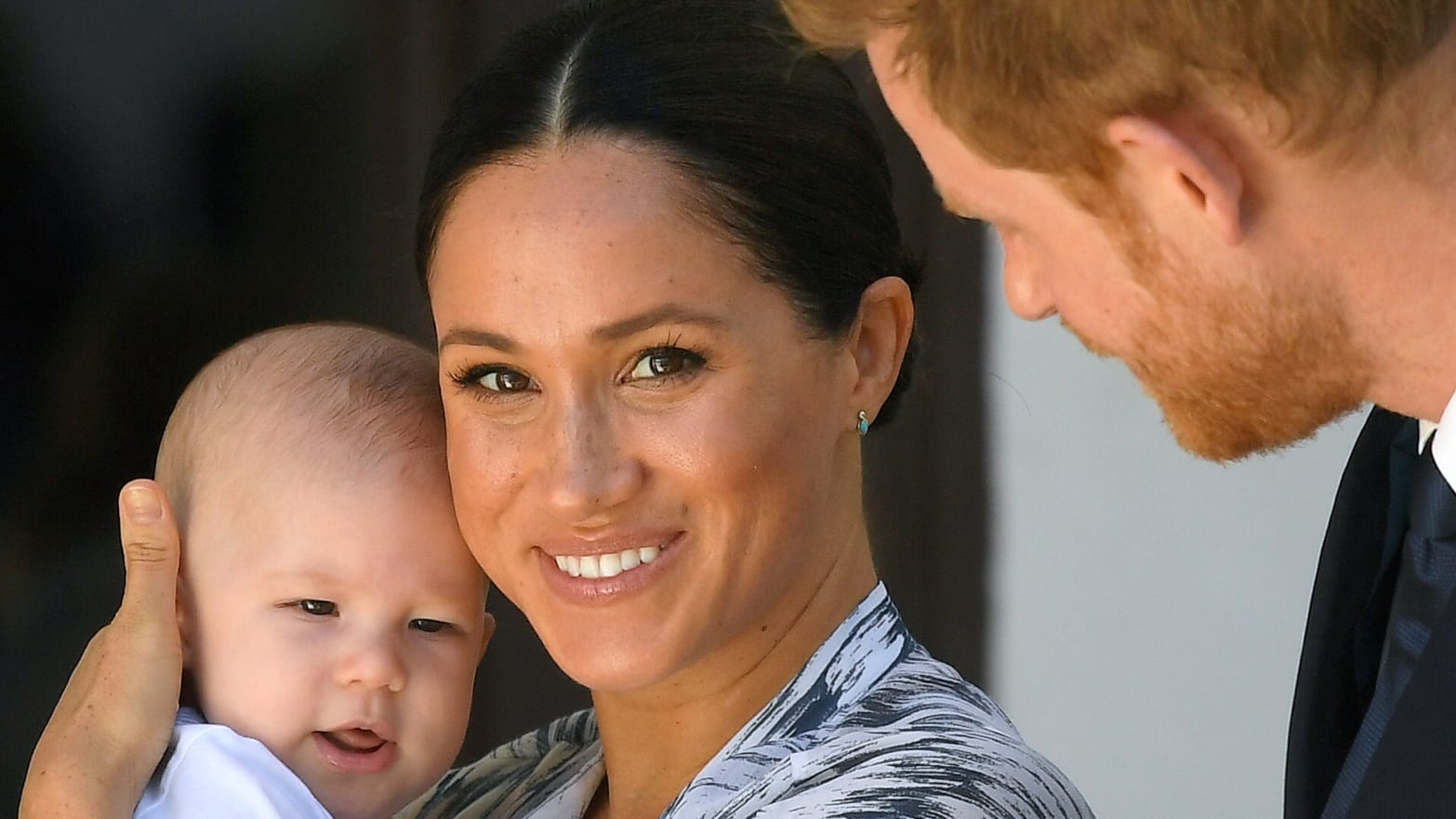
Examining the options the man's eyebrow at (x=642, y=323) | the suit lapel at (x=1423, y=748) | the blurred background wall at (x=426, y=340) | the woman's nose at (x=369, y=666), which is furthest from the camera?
the blurred background wall at (x=426, y=340)

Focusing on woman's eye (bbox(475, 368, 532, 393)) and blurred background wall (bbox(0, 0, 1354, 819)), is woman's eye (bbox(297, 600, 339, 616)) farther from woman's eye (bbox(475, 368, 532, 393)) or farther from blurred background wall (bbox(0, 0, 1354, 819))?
blurred background wall (bbox(0, 0, 1354, 819))

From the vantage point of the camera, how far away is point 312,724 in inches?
70.2

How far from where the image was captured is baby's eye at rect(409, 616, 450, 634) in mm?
1851

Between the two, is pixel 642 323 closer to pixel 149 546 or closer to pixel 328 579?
pixel 328 579

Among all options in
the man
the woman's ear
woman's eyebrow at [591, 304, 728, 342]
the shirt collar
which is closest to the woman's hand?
woman's eyebrow at [591, 304, 728, 342]

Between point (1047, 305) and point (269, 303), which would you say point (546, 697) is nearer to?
point (269, 303)

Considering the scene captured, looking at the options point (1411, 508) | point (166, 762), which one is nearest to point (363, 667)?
point (166, 762)

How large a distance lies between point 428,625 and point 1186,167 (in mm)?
952

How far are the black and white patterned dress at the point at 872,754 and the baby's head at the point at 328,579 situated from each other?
0.22 meters

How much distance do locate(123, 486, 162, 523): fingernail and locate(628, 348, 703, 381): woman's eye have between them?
0.50 meters

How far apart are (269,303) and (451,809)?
1.22 m

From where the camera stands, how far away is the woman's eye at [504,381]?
5.63 ft

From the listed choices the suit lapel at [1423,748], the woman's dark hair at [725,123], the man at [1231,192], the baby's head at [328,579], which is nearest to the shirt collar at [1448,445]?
the man at [1231,192]

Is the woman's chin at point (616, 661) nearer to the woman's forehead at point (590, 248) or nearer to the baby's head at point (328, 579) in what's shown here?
the baby's head at point (328, 579)
